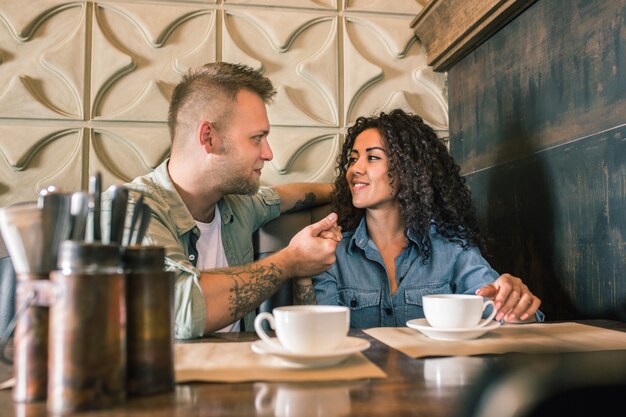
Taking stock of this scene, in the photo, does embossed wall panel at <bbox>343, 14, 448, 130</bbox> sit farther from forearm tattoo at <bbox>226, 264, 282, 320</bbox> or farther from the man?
forearm tattoo at <bbox>226, 264, 282, 320</bbox>

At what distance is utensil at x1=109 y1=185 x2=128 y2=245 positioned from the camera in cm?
69

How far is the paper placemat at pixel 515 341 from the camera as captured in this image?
3.19 ft

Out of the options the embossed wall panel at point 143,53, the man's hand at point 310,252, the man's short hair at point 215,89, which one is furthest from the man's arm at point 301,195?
the embossed wall panel at point 143,53

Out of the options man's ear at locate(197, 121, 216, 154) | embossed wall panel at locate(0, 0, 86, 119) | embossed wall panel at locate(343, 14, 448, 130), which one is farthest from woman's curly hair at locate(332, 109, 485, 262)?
embossed wall panel at locate(0, 0, 86, 119)

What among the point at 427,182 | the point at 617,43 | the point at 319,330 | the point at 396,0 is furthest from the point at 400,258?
the point at 396,0

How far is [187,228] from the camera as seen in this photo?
5.69 feet

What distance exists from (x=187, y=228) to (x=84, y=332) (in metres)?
1.12

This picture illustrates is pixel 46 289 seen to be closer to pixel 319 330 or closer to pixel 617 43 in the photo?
pixel 319 330

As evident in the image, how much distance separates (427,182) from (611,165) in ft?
2.17

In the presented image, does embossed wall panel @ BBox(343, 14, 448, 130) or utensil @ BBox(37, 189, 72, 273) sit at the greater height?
embossed wall panel @ BBox(343, 14, 448, 130)

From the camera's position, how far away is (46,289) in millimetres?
670

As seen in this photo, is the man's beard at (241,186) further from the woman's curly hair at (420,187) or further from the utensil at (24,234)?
the utensil at (24,234)

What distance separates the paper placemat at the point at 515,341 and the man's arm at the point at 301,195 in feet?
3.17

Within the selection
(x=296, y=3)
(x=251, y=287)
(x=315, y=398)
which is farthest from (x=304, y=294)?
(x=296, y=3)
